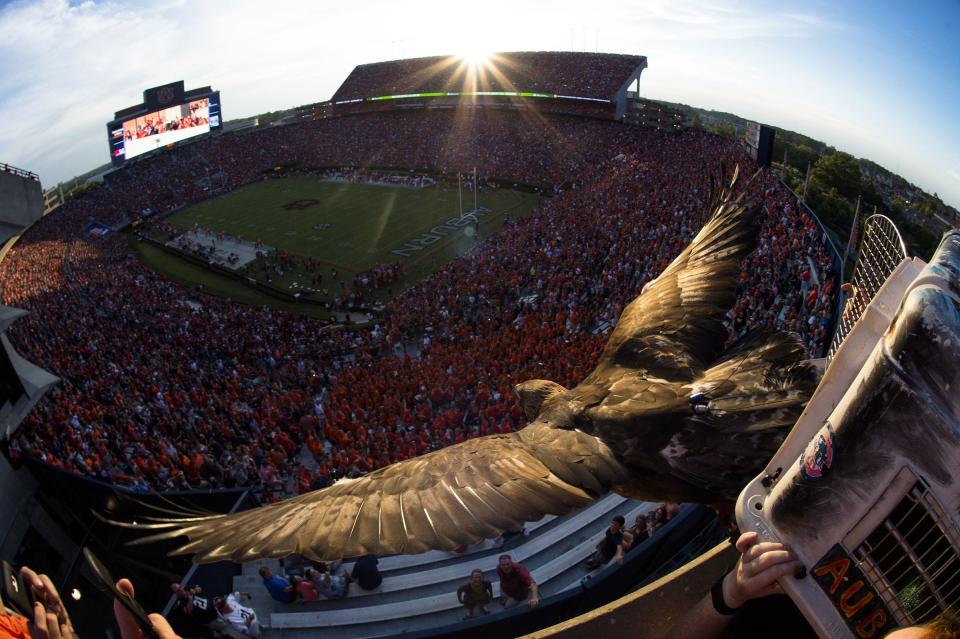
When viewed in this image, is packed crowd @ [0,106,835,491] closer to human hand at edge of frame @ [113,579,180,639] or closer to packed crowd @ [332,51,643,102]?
human hand at edge of frame @ [113,579,180,639]

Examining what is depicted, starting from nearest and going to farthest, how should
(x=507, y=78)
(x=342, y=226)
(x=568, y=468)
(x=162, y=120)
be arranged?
(x=568, y=468)
(x=342, y=226)
(x=162, y=120)
(x=507, y=78)

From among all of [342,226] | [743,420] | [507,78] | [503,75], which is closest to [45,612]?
[743,420]

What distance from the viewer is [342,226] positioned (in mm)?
40250

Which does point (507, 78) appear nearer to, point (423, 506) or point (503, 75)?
point (503, 75)

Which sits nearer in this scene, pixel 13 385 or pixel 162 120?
pixel 13 385

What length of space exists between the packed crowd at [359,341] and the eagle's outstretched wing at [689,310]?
4.77 feet

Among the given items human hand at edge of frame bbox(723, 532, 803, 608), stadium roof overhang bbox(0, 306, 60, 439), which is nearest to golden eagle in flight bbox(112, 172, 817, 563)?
human hand at edge of frame bbox(723, 532, 803, 608)

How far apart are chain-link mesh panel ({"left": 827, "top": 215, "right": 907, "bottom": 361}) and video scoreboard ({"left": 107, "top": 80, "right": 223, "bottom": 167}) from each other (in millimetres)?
61994

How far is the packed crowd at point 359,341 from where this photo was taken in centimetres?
1355

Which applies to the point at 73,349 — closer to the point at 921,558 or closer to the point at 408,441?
the point at 408,441

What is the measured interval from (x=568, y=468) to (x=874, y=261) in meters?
2.36

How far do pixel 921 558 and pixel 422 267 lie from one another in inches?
1202

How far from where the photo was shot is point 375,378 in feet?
55.1

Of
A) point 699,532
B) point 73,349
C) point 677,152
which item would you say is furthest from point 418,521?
point 677,152
